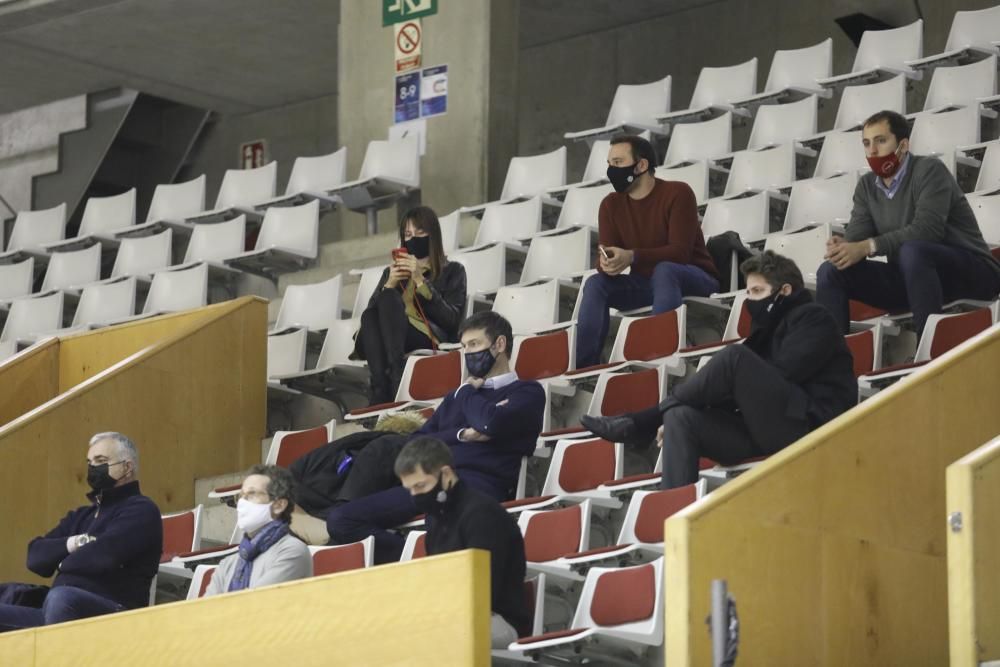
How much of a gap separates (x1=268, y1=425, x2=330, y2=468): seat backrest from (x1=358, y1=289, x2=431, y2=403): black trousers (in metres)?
0.30

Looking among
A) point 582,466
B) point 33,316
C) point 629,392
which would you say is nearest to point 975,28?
point 629,392

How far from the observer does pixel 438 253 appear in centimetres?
781

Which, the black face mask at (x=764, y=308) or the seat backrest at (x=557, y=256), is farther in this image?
the seat backrest at (x=557, y=256)

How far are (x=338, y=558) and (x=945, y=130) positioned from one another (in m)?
3.64

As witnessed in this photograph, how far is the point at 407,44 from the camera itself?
38.2ft

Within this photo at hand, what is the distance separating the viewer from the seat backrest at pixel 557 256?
871 centimetres

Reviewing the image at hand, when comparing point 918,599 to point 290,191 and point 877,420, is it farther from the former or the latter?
point 290,191

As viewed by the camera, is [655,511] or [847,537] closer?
[847,537]

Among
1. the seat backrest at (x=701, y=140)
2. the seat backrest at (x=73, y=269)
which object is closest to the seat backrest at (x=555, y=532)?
the seat backrest at (x=701, y=140)

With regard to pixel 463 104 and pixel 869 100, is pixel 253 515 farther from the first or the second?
pixel 463 104

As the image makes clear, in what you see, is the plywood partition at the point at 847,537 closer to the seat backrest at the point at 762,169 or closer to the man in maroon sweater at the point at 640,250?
the man in maroon sweater at the point at 640,250

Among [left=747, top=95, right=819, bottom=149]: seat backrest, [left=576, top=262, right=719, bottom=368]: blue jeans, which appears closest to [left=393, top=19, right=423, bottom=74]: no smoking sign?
[left=747, top=95, right=819, bottom=149]: seat backrest

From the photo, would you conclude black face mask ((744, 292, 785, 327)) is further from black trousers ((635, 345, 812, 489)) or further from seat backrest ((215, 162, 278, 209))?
seat backrest ((215, 162, 278, 209))

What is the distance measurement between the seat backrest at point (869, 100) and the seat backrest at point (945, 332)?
2789 millimetres
